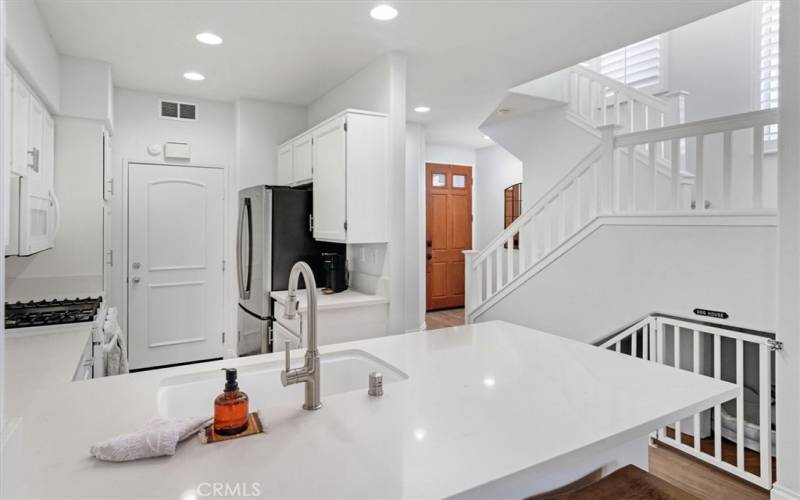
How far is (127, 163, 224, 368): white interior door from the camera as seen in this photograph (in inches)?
162

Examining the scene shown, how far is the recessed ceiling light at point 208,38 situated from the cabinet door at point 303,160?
921mm

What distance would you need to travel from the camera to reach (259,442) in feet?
3.35

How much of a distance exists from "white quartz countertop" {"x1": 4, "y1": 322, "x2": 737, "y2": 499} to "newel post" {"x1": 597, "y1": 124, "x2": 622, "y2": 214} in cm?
217

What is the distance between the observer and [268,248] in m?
3.57

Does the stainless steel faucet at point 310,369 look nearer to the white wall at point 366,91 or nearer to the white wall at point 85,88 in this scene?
the white wall at point 366,91

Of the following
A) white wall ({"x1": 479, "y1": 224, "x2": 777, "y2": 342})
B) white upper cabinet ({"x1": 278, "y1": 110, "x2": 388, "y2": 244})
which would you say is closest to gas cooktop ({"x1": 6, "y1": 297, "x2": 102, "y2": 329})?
white upper cabinet ({"x1": 278, "y1": 110, "x2": 388, "y2": 244})

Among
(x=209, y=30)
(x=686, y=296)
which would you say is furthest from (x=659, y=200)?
(x=209, y=30)

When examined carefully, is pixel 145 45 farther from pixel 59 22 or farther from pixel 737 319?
pixel 737 319

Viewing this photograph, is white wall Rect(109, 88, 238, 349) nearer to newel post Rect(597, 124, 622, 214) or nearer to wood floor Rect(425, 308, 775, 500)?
newel post Rect(597, 124, 622, 214)

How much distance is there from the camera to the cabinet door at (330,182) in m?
3.17

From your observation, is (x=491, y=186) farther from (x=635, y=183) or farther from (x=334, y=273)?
(x=334, y=273)

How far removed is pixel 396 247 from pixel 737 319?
216 cm

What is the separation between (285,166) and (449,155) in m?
3.33

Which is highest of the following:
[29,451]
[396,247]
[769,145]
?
[769,145]
